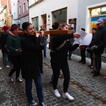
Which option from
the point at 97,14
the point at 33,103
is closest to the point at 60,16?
the point at 97,14

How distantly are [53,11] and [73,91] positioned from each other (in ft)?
38.3

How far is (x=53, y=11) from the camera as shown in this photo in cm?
1616

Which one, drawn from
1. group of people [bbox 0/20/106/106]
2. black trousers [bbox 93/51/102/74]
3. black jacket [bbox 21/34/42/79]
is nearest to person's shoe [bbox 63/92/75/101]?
group of people [bbox 0/20/106/106]

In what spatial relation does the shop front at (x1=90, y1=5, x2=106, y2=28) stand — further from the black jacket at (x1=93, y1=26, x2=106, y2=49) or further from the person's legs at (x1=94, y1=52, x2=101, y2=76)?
the black jacket at (x1=93, y1=26, x2=106, y2=49)

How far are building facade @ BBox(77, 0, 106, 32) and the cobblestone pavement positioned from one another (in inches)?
174

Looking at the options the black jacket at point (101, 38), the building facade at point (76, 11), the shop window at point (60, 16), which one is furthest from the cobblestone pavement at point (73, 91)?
the shop window at point (60, 16)

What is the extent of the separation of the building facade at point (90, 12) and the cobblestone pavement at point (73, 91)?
4426mm

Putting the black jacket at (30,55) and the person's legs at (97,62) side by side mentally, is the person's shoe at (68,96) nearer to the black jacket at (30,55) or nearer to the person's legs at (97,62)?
the black jacket at (30,55)

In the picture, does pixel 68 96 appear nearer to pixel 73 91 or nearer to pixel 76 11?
pixel 73 91

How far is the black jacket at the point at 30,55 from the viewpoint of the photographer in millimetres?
3908

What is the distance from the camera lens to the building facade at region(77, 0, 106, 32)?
10.3m

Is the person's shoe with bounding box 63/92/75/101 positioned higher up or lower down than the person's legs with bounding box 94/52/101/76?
lower down

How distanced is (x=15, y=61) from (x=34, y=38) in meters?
2.03

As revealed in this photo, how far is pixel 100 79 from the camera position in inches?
251
